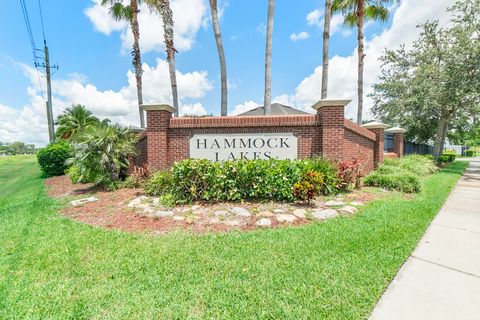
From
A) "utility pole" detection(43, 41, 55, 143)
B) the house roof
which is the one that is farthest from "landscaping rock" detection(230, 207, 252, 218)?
"utility pole" detection(43, 41, 55, 143)

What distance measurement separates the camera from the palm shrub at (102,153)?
24.1 ft

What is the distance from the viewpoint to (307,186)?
208 inches

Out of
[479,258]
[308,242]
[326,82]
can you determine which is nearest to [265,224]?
[308,242]

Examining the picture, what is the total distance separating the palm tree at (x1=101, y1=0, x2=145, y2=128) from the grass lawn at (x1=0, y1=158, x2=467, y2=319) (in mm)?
12733

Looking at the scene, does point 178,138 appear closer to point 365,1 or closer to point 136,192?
point 136,192

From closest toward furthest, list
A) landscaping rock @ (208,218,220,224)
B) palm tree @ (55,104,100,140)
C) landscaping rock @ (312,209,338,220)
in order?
landscaping rock @ (208,218,220,224), landscaping rock @ (312,209,338,220), palm tree @ (55,104,100,140)

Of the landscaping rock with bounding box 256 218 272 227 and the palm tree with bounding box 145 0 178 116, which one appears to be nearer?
the landscaping rock with bounding box 256 218 272 227

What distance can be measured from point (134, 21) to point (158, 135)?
1154cm

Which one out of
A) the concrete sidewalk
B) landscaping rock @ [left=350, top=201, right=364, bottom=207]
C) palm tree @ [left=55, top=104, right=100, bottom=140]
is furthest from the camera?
palm tree @ [left=55, top=104, right=100, bottom=140]

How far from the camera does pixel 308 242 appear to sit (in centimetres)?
359

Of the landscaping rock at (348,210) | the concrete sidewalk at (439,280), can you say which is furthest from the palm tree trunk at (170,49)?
the concrete sidewalk at (439,280)

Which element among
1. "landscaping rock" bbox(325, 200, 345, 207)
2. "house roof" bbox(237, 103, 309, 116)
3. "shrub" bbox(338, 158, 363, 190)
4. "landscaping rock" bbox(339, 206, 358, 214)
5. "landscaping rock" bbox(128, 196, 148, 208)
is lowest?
"landscaping rock" bbox(339, 206, 358, 214)

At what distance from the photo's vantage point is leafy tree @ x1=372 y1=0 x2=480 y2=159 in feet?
40.5

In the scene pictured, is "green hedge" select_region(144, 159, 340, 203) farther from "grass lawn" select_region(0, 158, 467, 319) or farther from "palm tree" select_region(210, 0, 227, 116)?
"palm tree" select_region(210, 0, 227, 116)
